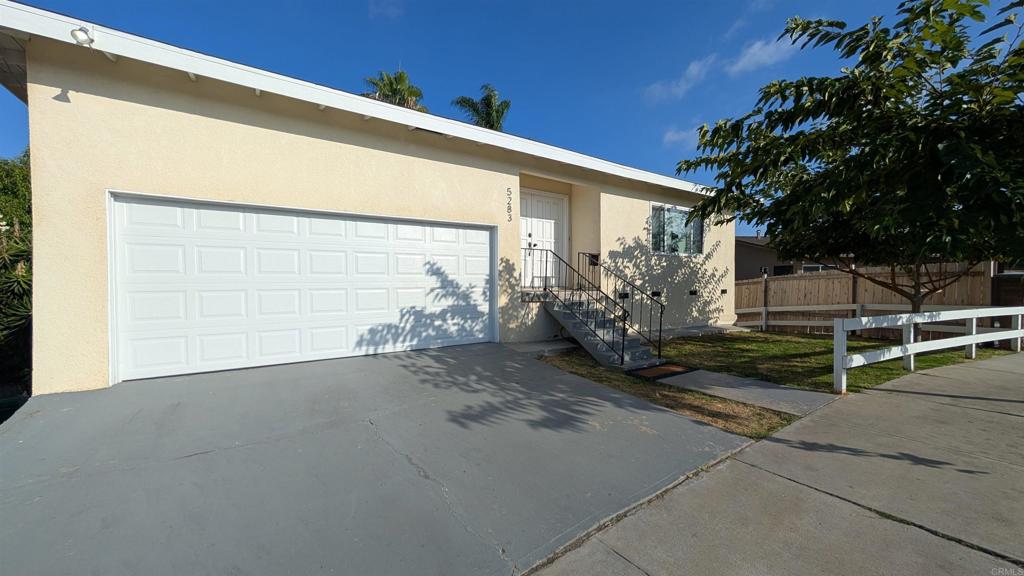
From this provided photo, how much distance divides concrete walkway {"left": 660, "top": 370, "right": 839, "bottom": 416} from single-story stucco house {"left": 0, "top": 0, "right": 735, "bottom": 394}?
9.67ft

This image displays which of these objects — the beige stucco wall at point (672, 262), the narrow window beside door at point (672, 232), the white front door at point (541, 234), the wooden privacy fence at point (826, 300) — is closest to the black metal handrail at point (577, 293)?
the white front door at point (541, 234)

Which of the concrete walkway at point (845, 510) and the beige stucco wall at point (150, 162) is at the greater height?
the beige stucco wall at point (150, 162)

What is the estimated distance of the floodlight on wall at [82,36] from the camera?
12.9ft

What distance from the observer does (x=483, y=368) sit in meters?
5.43

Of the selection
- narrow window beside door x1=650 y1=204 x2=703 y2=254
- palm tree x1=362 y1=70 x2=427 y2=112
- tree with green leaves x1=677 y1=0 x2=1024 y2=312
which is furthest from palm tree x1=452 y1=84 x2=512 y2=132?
tree with green leaves x1=677 y1=0 x2=1024 y2=312

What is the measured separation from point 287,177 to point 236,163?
23.0 inches

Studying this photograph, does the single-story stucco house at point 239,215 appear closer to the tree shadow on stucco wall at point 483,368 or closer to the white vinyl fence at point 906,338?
the tree shadow on stucco wall at point 483,368

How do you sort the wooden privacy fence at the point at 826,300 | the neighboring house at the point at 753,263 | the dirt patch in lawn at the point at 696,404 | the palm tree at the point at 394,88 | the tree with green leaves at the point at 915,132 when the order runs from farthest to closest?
the neighboring house at the point at 753,263, the palm tree at the point at 394,88, the wooden privacy fence at the point at 826,300, the dirt patch in lawn at the point at 696,404, the tree with green leaves at the point at 915,132

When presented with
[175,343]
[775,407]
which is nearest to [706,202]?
[775,407]

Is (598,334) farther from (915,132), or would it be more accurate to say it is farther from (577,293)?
(915,132)

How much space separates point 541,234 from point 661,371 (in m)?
3.92

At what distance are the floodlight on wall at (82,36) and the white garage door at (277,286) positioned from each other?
1.60m

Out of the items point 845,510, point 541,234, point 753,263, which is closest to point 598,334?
point 541,234

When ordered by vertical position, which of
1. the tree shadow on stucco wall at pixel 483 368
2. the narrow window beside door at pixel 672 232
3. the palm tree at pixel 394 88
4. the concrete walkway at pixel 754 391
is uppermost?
the palm tree at pixel 394 88
